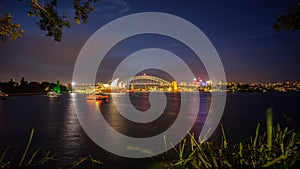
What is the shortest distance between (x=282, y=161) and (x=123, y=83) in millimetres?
159458

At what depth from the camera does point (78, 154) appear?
1018 cm

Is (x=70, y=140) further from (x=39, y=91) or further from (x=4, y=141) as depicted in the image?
(x=39, y=91)

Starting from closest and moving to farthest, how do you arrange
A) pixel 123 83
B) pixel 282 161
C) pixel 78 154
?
pixel 282 161 < pixel 78 154 < pixel 123 83

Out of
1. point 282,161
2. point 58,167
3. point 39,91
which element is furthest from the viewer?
point 39,91

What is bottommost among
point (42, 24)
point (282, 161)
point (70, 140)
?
point (70, 140)

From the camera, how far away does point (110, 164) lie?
8680 millimetres

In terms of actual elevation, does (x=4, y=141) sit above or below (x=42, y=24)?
below

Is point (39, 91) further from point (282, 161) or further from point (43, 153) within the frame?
point (282, 161)

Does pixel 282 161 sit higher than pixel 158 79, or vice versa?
pixel 158 79

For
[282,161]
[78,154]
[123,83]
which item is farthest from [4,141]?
[123,83]

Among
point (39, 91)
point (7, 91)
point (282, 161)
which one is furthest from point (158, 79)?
point (282, 161)

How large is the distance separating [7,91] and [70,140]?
357ft

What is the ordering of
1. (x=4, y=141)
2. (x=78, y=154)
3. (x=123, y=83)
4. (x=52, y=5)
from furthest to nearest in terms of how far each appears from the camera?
(x=123, y=83), (x=4, y=141), (x=78, y=154), (x=52, y=5)

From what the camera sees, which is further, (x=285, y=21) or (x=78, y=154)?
(x=78, y=154)
